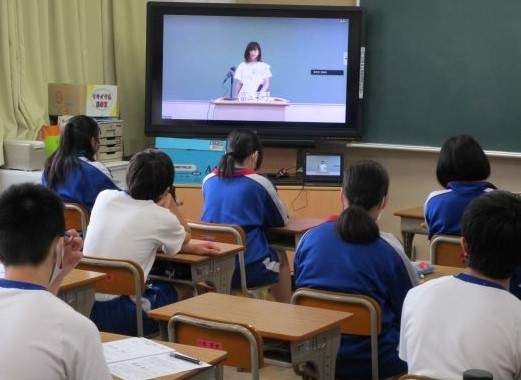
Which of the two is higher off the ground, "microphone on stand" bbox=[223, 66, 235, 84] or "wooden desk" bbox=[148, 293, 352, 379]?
"microphone on stand" bbox=[223, 66, 235, 84]

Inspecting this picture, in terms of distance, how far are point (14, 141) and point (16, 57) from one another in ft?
2.03

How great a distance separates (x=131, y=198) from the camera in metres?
4.01

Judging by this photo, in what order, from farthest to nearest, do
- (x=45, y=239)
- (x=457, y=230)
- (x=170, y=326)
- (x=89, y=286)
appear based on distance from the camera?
(x=457, y=230)
(x=89, y=286)
(x=170, y=326)
(x=45, y=239)

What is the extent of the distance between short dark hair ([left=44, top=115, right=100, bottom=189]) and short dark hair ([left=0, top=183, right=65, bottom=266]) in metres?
3.07

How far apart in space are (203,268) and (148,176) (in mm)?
521

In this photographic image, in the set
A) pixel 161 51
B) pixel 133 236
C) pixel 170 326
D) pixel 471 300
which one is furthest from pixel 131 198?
pixel 161 51

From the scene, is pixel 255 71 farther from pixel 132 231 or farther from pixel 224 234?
pixel 132 231

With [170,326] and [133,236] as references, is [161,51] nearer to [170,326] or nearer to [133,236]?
[133,236]

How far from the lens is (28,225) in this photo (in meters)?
1.94

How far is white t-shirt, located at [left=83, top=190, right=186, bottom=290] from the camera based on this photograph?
3.91 meters

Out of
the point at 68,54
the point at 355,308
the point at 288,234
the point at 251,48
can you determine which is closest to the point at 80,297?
the point at 355,308

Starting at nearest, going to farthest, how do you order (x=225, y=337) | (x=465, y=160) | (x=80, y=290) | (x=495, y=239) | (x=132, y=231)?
1. (x=495, y=239)
2. (x=225, y=337)
3. (x=80, y=290)
4. (x=132, y=231)
5. (x=465, y=160)

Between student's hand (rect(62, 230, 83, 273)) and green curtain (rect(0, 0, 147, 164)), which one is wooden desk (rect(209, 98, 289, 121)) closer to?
green curtain (rect(0, 0, 147, 164))

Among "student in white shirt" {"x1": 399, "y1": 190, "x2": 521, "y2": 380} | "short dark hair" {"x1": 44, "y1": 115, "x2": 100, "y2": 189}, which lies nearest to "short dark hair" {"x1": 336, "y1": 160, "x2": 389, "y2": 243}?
"student in white shirt" {"x1": 399, "y1": 190, "x2": 521, "y2": 380}
